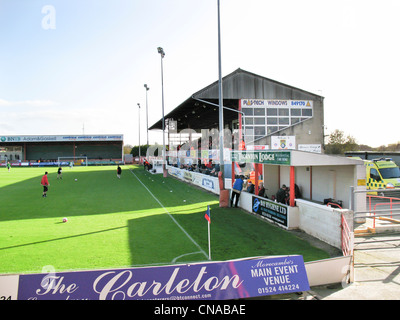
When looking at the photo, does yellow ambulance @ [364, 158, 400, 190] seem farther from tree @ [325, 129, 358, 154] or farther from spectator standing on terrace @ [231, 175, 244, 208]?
tree @ [325, 129, 358, 154]

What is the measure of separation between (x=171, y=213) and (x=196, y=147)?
3782 cm

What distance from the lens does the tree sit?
2211 inches

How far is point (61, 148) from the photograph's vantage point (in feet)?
284

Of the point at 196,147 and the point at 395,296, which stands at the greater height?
the point at 196,147

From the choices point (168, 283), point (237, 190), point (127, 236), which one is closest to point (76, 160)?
point (237, 190)

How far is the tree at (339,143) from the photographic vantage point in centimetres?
5615

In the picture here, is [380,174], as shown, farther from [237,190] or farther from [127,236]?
[127,236]

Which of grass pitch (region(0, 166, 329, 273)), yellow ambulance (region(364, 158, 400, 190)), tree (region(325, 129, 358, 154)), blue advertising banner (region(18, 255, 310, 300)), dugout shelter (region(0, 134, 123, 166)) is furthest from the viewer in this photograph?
dugout shelter (region(0, 134, 123, 166))

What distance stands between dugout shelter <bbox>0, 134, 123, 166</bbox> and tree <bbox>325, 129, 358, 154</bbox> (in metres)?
51.0

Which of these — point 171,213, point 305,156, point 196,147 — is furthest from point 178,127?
point 305,156

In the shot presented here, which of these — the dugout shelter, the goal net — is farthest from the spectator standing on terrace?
the dugout shelter

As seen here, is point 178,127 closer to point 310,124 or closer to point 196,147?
point 196,147
